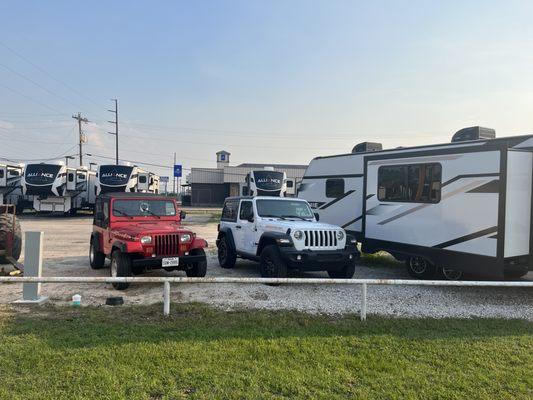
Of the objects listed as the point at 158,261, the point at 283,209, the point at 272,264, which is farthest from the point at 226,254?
the point at 158,261

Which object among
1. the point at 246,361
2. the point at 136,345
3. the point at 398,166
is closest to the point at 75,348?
the point at 136,345

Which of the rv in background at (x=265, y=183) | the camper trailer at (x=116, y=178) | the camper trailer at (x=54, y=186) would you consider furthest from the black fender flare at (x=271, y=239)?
the camper trailer at (x=54, y=186)

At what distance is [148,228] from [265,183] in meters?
19.5

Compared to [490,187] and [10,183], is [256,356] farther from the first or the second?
[10,183]

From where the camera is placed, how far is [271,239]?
897cm

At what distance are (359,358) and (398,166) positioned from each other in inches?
227

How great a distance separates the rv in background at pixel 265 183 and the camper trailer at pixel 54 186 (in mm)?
10541

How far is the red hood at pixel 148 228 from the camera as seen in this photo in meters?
8.45

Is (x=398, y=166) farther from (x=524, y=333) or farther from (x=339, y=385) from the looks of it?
(x=339, y=385)

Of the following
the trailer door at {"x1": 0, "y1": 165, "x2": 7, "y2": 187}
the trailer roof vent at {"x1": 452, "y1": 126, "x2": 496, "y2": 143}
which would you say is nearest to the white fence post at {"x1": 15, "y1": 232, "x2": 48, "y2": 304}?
the trailer roof vent at {"x1": 452, "y1": 126, "x2": 496, "y2": 143}

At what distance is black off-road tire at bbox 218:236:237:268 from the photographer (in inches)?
428

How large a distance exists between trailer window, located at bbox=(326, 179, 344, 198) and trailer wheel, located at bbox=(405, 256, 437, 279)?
294 cm

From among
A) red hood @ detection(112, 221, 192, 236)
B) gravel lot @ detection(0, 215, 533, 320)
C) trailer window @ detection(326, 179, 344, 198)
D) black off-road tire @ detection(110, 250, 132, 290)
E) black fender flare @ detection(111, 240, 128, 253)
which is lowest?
gravel lot @ detection(0, 215, 533, 320)

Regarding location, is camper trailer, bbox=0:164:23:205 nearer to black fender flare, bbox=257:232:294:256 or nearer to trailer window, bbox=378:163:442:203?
black fender flare, bbox=257:232:294:256
